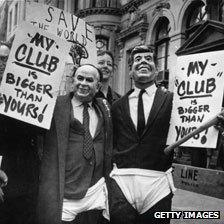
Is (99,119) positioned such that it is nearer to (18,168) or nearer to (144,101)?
(144,101)

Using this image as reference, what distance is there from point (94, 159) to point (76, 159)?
0.15m

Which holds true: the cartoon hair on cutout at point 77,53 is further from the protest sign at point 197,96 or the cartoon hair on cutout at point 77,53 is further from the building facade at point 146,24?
the building facade at point 146,24

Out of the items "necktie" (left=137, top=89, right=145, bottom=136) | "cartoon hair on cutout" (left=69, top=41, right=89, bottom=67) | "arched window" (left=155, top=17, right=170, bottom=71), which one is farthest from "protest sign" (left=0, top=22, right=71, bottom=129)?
"arched window" (left=155, top=17, right=170, bottom=71)

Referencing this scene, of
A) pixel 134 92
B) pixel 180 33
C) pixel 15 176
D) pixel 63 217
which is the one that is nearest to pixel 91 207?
pixel 63 217

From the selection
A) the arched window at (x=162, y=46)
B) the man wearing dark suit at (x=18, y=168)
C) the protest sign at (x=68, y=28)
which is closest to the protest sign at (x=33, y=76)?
the man wearing dark suit at (x=18, y=168)

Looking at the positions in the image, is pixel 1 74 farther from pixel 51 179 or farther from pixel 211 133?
pixel 211 133

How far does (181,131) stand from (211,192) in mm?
514

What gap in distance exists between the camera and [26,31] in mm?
3465

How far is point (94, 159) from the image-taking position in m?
3.39

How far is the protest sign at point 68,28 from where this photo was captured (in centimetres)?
455

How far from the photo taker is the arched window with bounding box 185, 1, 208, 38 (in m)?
13.8

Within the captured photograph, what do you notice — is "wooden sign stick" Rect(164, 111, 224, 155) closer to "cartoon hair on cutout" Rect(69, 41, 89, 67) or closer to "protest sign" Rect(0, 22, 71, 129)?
"protest sign" Rect(0, 22, 71, 129)

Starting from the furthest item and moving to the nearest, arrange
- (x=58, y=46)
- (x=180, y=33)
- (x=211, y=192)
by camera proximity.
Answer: (x=180, y=33) < (x=58, y=46) < (x=211, y=192)

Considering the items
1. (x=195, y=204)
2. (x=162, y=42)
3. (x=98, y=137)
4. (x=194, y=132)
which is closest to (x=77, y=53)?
(x=98, y=137)
